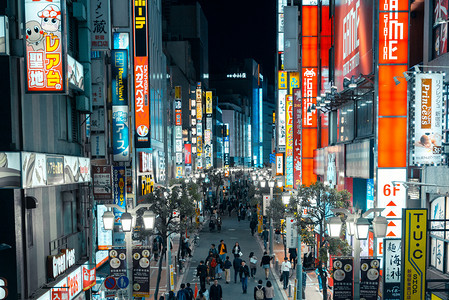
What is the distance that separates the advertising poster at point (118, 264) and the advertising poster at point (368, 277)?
19.8 ft

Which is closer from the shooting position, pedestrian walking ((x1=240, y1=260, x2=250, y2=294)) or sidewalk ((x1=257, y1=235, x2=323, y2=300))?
sidewalk ((x1=257, y1=235, x2=323, y2=300))

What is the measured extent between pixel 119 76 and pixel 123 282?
1152cm

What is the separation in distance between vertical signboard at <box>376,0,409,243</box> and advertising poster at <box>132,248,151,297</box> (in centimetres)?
783

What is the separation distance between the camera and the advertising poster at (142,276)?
13.3 meters

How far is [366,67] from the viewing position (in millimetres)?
18781

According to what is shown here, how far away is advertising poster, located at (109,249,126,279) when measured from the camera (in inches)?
500

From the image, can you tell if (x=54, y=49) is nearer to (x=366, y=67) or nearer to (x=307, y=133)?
(x=366, y=67)

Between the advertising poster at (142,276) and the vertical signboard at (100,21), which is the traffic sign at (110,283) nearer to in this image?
the advertising poster at (142,276)

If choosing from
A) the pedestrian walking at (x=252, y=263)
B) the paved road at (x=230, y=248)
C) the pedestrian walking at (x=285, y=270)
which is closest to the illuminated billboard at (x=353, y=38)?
the pedestrian walking at (x=285, y=270)

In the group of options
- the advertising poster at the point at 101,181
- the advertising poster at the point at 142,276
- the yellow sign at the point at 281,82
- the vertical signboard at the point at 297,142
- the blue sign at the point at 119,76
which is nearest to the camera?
the advertising poster at the point at 142,276

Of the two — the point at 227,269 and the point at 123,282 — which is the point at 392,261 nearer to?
the point at 123,282

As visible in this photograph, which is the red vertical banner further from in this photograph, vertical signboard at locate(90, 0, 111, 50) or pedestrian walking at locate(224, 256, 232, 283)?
vertical signboard at locate(90, 0, 111, 50)

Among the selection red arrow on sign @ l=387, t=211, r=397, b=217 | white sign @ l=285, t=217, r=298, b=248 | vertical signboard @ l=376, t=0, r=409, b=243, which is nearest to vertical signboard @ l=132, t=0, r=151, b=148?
white sign @ l=285, t=217, r=298, b=248

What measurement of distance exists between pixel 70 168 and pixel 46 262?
2609 mm
